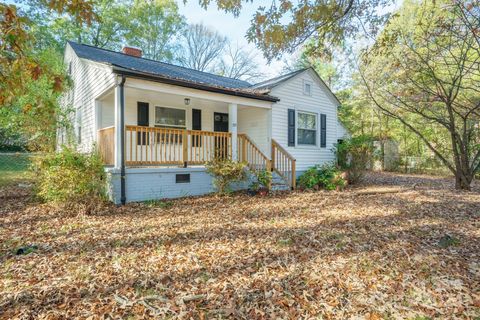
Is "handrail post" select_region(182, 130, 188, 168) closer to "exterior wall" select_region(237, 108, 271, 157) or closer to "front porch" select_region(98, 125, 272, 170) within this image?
"front porch" select_region(98, 125, 272, 170)

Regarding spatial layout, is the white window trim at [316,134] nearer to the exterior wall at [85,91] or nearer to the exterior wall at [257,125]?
the exterior wall at [257,125]

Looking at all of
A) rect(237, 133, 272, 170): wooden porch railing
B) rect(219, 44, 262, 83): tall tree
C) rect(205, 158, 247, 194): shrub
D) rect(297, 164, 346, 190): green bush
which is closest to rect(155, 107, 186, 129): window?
rect(237, 133, 272, 170): wooden porch railing

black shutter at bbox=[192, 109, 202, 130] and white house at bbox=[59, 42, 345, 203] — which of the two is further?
black shutter at bbox=[192, 109, 202, 130]

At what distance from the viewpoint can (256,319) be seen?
220cm

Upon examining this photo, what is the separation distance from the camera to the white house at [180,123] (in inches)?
258

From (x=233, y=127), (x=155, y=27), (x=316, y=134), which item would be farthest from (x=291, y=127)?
(x=155, y=27)

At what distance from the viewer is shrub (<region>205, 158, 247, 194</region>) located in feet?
23.0

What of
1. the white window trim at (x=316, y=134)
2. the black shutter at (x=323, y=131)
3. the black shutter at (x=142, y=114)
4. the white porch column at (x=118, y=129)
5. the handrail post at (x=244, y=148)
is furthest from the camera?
the black shutter at (x=323, y=131)

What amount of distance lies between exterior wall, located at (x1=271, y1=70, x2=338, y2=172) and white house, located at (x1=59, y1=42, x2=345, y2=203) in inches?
1.4

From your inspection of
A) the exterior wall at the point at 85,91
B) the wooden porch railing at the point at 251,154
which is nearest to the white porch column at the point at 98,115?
the exterior wall at the point at 85,91

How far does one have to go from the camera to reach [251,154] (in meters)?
8.91

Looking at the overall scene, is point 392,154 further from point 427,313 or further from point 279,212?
point 427,313

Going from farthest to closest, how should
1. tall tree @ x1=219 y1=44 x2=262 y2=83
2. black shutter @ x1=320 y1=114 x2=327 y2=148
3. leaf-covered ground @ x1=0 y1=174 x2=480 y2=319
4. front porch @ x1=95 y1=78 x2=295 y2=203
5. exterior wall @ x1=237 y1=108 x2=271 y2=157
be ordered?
tall tree @ x1=219 y1=44 x2=262 y2=83 → black shutter @ x1=320 y1=114 x2=327 y2=148 → exterior wall @ x1=237 y1=108 x2=271 y2=157 → front porch @ x1=95 y1=78 x2=295 y2=203 → leaf-covered ground @ x1=0 y1=174 x2=480 y2=319

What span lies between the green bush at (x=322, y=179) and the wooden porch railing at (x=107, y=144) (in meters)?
5.84
